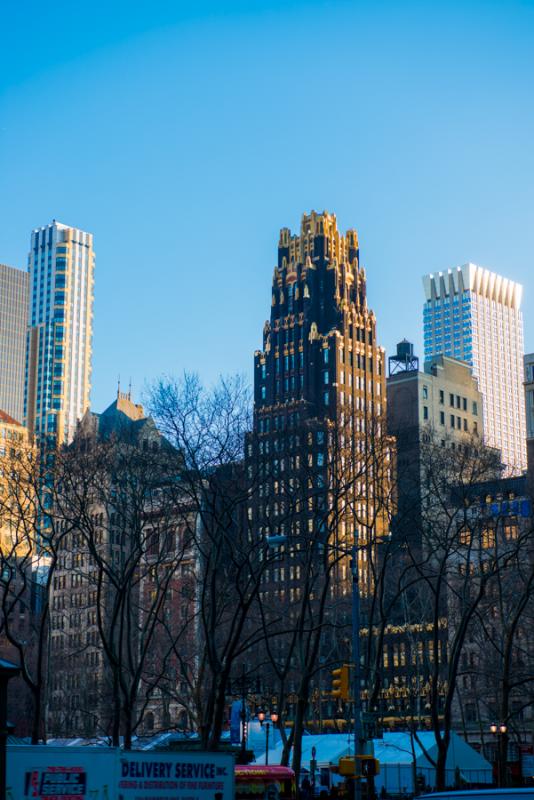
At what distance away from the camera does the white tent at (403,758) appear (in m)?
60.3

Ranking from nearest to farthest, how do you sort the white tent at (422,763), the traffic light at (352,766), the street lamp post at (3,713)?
1. the street lamp post at (3,713)
2. the traffic light at (352,766)
3. the white tent at (422,763)

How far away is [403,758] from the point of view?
218 feet

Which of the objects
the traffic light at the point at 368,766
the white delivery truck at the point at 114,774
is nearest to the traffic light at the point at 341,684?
the traffic light at the point at 368,766

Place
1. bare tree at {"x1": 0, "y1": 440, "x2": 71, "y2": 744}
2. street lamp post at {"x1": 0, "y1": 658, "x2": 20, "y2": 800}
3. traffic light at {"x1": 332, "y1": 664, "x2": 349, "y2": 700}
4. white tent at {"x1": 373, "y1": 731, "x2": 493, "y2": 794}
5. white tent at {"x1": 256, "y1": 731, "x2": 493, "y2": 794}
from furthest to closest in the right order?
white tent at {"x1": 256, "y1": 731, "x2": 493, "y2": 794}, white tent at {"x1": 373, "y1": 731, "x2": 493, "y2": 794}, bare tree at {"x1": 0, "y1": 440, "x2": 71, "y2": 744}, traffic light at {"x1": 332, "y1": 664, "x2": 349, "y2": 700}, street lamp post at {"x1": 0, "y1": 658, "x2": 20, "y2": 800}

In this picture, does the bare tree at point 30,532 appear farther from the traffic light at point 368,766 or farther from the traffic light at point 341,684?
the traffic light at point 368,766

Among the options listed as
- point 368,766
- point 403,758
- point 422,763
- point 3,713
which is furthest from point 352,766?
point 403,758

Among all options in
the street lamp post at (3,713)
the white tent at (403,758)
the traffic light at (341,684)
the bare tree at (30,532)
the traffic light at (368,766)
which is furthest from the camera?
the white tent at (403,758)

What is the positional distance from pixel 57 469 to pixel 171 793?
26.7 m

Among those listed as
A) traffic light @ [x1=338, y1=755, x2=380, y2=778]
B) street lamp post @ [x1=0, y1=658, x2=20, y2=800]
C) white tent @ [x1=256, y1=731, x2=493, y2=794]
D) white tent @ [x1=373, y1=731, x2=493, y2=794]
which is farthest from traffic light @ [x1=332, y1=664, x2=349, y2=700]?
white tent @ [x1=256, y1=731, x2=493, y2=794]

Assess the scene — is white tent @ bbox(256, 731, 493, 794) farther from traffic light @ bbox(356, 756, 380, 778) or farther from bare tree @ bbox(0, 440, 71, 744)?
traffic light @ bbox(356, 756, 380, 778)

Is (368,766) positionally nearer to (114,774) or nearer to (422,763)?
(114,774)

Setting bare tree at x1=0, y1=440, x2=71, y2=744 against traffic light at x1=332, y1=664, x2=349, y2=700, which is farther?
bare tree at x1=0, y1=440, x2=71, y2=744

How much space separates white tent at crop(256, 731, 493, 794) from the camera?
60281 mm

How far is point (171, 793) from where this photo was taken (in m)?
32.3
